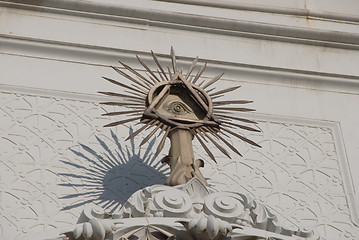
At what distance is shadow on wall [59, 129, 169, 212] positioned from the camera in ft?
17.1

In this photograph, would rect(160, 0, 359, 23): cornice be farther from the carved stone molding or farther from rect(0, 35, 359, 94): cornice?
the carved stone molding

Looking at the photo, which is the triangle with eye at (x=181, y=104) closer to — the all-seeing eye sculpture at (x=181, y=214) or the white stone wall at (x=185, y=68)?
the all-seeing eye sculpture at (x=181, y=214)

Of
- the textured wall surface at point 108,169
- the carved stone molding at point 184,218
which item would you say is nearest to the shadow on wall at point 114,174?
the textured wall surface at point 108,169

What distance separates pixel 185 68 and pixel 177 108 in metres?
1.07

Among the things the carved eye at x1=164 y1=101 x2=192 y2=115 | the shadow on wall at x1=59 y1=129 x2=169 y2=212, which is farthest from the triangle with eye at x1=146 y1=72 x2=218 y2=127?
the shadow on wall at x1=59 y1=129 x2=169 y2=212

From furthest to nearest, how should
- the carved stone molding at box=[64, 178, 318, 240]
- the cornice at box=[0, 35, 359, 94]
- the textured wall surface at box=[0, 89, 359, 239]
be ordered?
the cornice at box=[0, 35, 359, 94] < the textured wall surface at box=[0, 89, 359, 239] < the carved stone molding at box=[64, 178, 318, 240]

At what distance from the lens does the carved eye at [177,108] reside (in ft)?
16.4

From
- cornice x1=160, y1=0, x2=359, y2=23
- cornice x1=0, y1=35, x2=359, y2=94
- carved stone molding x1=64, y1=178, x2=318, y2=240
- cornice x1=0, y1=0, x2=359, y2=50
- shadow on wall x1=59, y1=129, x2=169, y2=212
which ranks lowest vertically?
carved stone molding x1=64, y1=178, x2=318, y2=240

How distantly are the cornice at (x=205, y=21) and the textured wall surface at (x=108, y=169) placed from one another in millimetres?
632

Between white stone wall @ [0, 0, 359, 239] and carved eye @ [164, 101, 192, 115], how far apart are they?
485mm

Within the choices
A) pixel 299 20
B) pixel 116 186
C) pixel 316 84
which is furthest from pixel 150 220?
pixel 299 20

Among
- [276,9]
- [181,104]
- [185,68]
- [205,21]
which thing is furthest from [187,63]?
[181,104]

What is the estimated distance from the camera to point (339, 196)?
18.3 feet

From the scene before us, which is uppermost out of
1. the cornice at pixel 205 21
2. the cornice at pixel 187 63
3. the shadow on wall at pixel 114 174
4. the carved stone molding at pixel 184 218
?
the cornice at pixel 205 21
